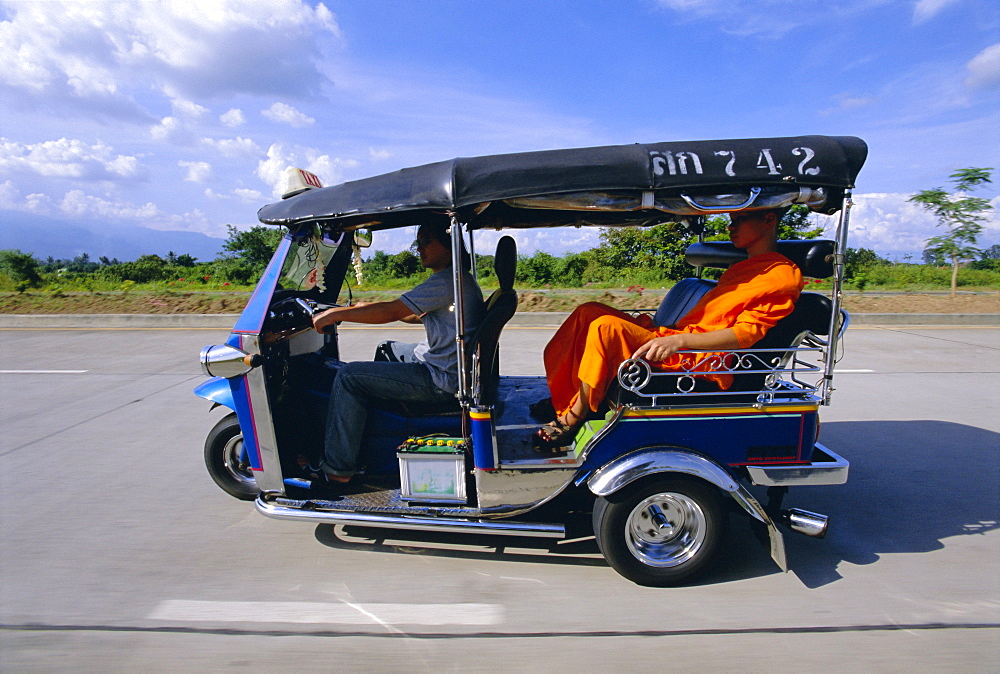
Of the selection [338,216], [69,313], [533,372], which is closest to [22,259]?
[69,313]

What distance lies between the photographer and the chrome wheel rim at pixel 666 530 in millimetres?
3004

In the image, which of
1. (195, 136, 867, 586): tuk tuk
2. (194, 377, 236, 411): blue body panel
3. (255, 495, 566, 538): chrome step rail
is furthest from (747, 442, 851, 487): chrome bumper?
(194, 377, 236, 411): blue body panel

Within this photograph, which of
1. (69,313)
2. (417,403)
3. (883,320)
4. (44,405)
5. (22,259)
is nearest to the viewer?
(417,403)

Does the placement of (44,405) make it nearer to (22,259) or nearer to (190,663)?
(190,663)

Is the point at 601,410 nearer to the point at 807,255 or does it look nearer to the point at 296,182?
the point at 807,255

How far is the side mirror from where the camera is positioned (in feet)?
12.6

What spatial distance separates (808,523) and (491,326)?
1.90 m

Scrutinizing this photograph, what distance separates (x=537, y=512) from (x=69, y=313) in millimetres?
13645

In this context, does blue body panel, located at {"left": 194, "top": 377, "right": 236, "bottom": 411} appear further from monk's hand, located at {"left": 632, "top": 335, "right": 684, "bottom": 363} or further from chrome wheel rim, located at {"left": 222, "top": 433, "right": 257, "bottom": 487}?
monk's hand, located at {"left": 632, "top": 335, "right": 684, "bottom": 363}

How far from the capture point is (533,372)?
7523mm

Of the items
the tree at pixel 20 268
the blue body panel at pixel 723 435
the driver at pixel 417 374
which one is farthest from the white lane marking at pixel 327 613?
the tree at pixel 20 268

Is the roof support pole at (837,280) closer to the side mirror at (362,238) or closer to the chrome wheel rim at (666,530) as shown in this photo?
the chrome wheel rim at (666,530)

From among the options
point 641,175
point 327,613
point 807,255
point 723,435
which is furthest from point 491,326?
point 807,255

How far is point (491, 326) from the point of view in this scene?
10.4 feet
